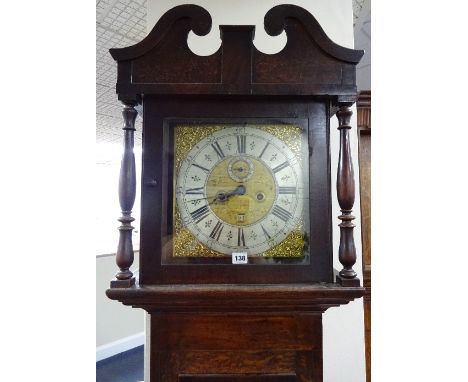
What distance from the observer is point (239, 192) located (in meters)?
0.61

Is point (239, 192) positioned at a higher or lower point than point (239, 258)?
higher

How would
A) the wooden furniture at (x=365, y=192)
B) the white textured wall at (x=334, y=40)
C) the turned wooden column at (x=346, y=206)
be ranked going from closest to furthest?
the turned wooden column at (x=346, y=206) → the white textured wall at (x=334, y=40) → the wooden furniture at (x=365, y=192)

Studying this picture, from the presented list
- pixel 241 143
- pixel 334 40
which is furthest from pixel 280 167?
pixel 334 40

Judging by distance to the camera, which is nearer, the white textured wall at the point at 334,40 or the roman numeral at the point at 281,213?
the roman numeral at the point at 281,213

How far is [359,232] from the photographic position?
108 cm

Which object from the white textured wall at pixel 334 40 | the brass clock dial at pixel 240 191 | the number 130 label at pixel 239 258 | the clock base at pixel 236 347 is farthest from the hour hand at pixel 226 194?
the white textured wall at pixel 334 40

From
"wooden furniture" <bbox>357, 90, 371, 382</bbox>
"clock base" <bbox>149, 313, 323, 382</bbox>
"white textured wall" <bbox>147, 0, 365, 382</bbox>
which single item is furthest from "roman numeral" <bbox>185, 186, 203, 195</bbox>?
"wooden furniture" <bbox>357, 90, 371, 382</bbox>

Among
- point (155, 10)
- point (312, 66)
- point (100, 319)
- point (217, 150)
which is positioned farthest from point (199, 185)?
point (100, 319)

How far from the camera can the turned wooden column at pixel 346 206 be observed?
0.58m

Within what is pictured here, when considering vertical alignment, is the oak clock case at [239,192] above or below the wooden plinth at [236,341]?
above

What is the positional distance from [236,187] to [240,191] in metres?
0.01

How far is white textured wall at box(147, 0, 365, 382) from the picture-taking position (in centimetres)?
93

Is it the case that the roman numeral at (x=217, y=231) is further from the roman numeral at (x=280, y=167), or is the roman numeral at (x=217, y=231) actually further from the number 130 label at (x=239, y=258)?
the roman numeral at (x=280, y=167)

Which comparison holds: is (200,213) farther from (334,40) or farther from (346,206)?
(334,40)
